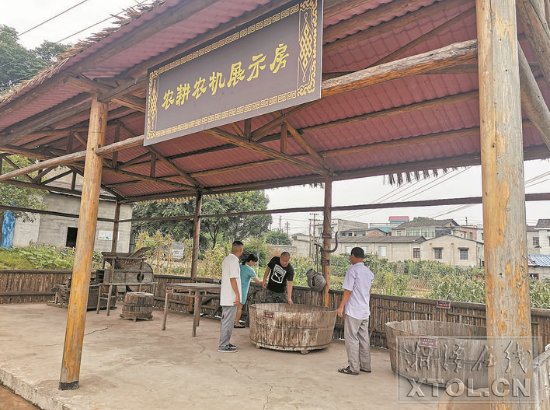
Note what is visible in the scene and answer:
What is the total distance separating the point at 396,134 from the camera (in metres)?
5.97

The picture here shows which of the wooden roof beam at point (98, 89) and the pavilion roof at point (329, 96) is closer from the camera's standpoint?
the pavilion roof at point (329, 96)

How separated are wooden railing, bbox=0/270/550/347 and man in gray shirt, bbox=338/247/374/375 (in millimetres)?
1580

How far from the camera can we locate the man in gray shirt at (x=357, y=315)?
186 inches

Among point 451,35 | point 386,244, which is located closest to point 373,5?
point 451,35

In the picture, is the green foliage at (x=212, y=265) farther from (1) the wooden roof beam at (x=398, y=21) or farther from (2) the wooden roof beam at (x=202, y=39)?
(1) the wooden roof beam at (x=398, y=21)

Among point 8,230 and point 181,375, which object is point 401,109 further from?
point 8,230

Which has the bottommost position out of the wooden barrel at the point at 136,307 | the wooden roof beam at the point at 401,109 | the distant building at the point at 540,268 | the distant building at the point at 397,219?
the wooden barrel at the point at 136,307

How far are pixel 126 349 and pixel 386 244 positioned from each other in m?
37.4

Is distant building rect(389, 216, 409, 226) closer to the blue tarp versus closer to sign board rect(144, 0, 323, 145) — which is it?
the blue tarp

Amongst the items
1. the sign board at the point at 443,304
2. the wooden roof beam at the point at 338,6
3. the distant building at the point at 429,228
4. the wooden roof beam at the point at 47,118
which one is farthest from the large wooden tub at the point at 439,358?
the distant building at the point at 429,228

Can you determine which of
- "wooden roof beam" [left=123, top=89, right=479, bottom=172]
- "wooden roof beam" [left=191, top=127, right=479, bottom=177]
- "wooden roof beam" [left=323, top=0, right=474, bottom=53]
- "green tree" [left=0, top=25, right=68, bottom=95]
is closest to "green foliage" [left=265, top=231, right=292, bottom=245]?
"green tree" [left=0, top=25, right=68, bottom=95]

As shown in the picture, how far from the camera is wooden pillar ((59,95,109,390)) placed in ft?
12.6

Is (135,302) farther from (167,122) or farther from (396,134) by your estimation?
(396,134)

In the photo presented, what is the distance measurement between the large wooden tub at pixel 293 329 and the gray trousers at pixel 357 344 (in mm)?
846
